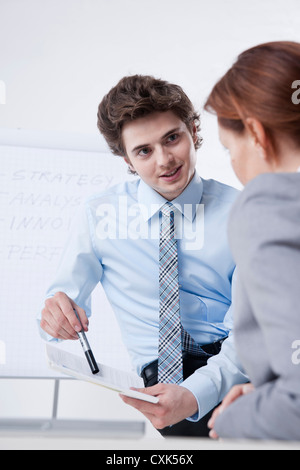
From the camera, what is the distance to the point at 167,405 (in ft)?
3.49

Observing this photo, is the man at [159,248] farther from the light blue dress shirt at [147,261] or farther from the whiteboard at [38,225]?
the whiteboard at [38,225]

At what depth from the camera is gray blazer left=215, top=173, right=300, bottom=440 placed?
55 cm

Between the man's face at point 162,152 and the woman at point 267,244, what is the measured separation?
0.61m

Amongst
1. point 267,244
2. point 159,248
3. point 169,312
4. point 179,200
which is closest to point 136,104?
point 179,200

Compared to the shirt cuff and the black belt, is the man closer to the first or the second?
the black belt

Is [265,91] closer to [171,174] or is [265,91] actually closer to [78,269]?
[171,174]

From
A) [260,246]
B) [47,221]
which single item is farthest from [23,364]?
[260,246]

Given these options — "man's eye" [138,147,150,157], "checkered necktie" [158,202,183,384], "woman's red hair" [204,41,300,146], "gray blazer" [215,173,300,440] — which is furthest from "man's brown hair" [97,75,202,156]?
"gray blazer" [215,173,300,440]

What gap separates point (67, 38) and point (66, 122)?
384mm

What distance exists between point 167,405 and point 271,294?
60 cm

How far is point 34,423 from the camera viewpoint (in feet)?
5.93

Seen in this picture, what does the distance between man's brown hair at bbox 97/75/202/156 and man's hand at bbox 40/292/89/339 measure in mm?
580

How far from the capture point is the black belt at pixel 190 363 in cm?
138

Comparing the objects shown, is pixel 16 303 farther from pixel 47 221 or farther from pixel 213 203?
pixel 213 203
